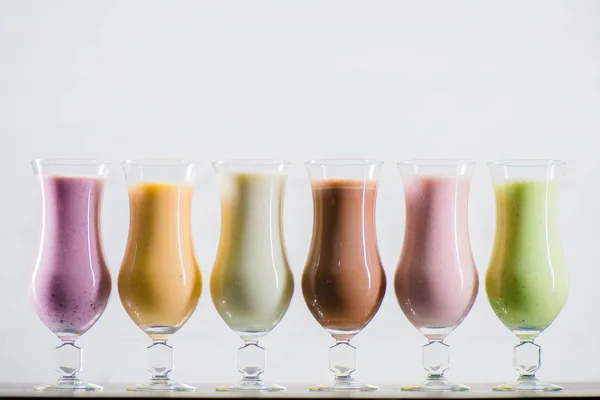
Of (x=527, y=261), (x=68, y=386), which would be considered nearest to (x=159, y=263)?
(x=68, y=386)

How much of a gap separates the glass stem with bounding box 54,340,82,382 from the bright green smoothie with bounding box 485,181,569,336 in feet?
2.53

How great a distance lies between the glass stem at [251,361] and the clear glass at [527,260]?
1.42 ft

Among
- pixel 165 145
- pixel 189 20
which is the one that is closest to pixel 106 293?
pixel 165 145

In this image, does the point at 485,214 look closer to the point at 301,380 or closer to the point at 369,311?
the point at 301,380

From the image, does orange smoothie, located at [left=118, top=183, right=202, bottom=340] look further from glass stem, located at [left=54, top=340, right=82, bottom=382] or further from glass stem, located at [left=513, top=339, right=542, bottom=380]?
glass stem, located at [left=513, top=339, right=542, bottom=380]

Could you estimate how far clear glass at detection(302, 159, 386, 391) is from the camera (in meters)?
1.78

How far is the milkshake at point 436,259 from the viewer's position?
5.88ft

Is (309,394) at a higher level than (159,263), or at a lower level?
lower

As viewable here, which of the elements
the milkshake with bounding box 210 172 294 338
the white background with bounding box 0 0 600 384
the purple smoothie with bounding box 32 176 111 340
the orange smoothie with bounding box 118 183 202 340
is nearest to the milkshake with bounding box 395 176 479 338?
the milkshake with bounding box 210 172 294 338

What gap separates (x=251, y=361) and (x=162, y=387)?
16 centimetres

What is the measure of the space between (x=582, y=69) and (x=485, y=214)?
52cm

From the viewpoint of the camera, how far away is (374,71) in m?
2.76

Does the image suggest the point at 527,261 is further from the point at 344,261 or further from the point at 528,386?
the point at 344,261

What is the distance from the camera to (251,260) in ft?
5.95
